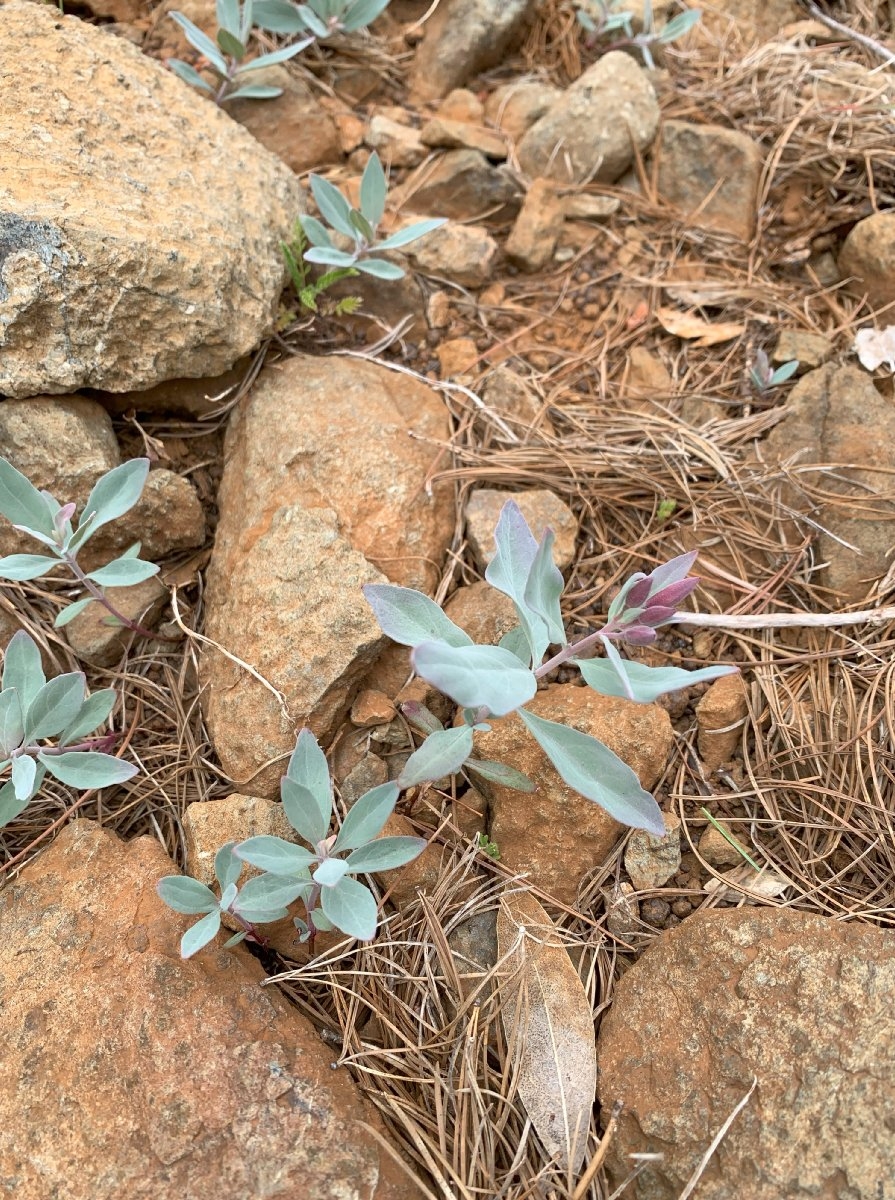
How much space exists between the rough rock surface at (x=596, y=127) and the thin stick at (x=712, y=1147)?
2782 millimetres

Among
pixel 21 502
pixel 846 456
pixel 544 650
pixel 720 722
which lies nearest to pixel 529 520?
pixel 544 650

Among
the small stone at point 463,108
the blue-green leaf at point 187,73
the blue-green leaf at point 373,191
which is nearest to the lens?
the blue-green leaf at point 373,191

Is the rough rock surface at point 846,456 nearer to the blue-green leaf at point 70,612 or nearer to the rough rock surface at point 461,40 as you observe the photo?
the rough rock surface at point 461,40

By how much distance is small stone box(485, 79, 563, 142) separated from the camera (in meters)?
3.03

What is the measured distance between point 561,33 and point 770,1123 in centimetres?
359

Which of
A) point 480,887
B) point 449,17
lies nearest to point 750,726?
point 480,887

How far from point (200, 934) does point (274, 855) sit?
0.70 ft

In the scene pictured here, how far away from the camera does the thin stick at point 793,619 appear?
7.08ft

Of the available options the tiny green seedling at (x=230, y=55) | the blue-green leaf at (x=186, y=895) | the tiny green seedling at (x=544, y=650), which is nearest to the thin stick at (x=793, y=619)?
the tiny green seedling at (x=544, y=650)

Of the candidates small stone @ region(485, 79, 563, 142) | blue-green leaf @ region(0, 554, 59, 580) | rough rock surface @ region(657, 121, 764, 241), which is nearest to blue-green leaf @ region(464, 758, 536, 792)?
blue-green leaf @ region(0, 554, 59, 580)

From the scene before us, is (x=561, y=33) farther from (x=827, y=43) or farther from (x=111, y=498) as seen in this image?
(x=111, y=498)

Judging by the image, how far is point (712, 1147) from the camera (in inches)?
61.5

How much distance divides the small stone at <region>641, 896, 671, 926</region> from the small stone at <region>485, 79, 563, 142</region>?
2.60 meters

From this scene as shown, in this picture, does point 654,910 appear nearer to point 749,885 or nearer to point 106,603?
point 749,885
